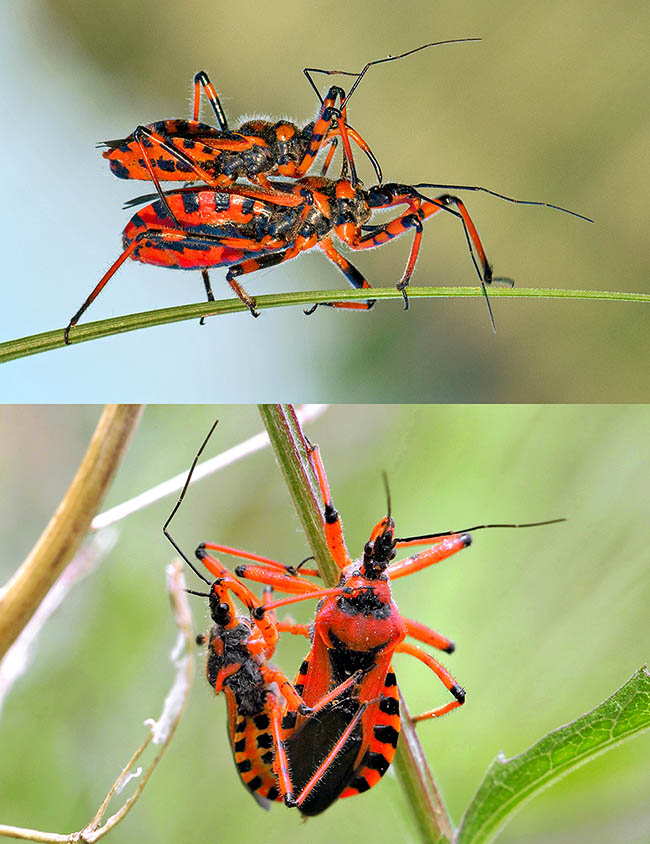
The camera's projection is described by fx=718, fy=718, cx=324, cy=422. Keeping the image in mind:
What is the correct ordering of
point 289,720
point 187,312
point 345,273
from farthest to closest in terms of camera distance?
1. point 345,273
2. point 289,720
3. point 187,312

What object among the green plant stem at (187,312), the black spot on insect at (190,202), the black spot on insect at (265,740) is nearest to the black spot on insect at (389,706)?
the black spot on insect at (265,740)

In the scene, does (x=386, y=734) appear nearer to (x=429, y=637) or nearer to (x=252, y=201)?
(x=429, y=637)

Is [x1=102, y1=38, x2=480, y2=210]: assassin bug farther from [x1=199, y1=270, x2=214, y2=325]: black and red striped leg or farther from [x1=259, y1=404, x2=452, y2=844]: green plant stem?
[x1=259, y1=404, x2=452, y2=844]: green plant stem

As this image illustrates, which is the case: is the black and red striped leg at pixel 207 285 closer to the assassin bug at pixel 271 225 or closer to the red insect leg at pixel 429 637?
the assassin bug at pixel 271 225

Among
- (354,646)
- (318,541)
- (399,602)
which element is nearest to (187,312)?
(318,541)

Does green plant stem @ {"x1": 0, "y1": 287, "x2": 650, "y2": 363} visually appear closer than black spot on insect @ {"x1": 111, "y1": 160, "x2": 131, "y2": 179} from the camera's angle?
Yes

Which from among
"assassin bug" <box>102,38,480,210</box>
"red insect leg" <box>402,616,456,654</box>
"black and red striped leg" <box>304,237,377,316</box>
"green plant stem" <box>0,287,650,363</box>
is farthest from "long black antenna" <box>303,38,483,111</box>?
"red insect leg" <box>402,616,456,654</box>
